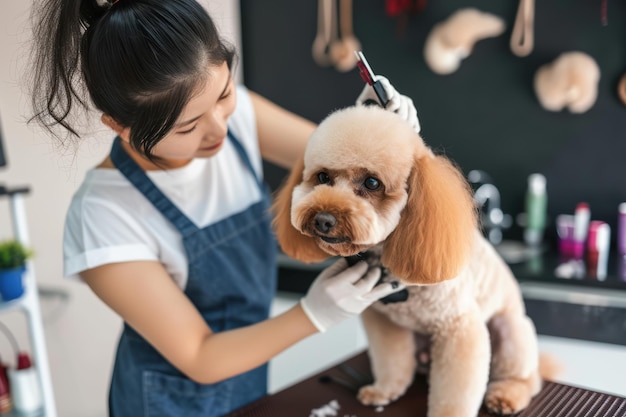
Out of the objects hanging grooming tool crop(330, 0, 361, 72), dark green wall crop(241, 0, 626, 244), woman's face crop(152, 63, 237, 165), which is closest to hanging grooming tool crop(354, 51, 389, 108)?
woman's face crop(152, 63, 237, 165)

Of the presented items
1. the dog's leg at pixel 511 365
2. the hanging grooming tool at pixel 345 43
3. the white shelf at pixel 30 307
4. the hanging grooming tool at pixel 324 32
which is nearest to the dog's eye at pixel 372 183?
the dog's leg at pixel 511 365

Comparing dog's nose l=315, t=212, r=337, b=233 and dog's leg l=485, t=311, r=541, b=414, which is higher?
dog's nose l=315, t=212, r=337, b=233

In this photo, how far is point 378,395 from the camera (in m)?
1.06

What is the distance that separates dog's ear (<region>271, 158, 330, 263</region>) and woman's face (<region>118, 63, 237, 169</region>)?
156 millimetres

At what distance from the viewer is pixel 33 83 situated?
89 cm

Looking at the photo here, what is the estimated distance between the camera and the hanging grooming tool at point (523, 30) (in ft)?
6.80

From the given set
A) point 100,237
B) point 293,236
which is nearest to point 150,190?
point 100,237

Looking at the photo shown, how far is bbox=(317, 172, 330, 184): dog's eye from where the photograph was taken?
34.6 inches

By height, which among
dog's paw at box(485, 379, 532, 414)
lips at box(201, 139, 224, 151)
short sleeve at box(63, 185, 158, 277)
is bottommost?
dog's paw at box(485, 379, 532, 414)

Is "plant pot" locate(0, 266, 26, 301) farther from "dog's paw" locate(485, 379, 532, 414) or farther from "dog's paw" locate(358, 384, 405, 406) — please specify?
"dog's paw" locate(485, 379, 532, 414)

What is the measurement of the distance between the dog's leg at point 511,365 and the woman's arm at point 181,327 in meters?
0.33

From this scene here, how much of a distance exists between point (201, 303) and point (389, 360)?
41 centimetres

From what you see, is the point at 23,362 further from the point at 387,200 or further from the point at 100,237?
the point at 387,200

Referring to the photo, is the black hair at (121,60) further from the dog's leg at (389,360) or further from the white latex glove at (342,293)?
the dog's leg at (389,360)
